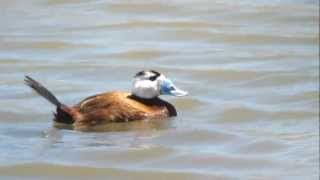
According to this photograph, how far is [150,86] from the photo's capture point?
928 centimetres

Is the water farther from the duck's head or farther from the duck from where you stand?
the duck's head

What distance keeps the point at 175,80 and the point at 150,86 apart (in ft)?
4.74

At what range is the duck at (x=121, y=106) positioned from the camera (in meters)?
9.06

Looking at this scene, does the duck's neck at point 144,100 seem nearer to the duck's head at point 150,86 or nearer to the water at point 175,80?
the duck's head at point 150,86

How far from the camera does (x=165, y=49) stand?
12.3 meters

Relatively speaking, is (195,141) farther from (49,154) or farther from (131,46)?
(131,46)

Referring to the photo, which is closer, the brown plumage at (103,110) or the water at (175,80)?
the water at (175,80)

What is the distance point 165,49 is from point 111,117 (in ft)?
10.7

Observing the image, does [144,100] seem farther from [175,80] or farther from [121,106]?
[175,80]

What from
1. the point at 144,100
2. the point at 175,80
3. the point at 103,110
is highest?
the point at 175,80

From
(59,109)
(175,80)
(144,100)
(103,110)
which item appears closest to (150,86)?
(144,100)

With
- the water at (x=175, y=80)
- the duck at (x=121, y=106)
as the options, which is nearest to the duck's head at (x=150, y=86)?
the duck at (x=121, y=106)

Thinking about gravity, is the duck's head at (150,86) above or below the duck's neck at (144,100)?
above

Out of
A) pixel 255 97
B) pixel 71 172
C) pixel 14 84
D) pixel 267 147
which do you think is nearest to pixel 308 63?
pixel 255 97
